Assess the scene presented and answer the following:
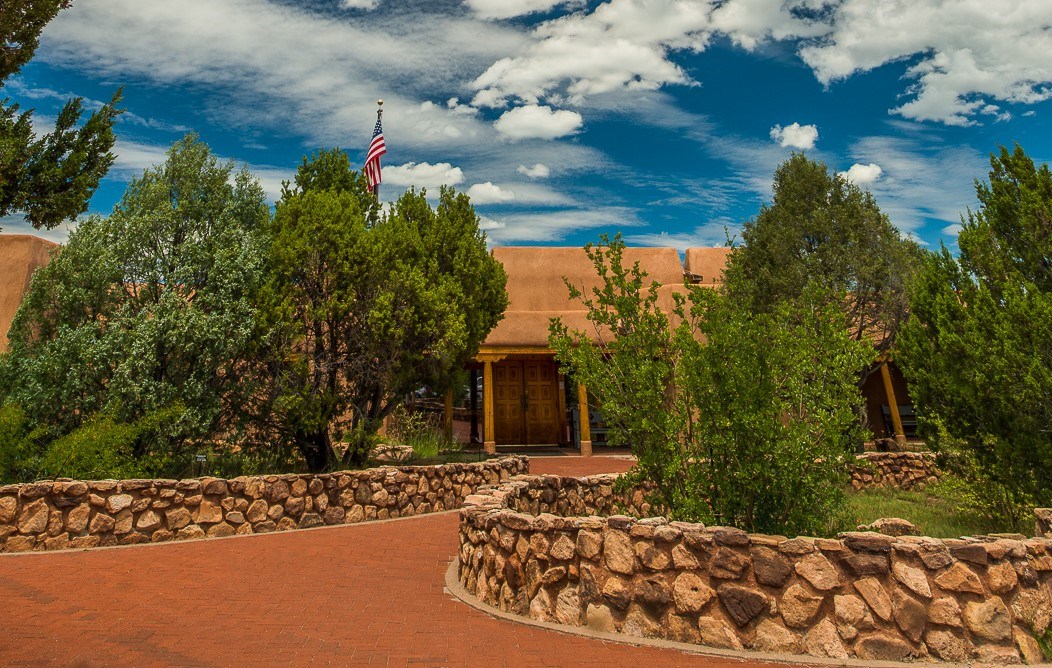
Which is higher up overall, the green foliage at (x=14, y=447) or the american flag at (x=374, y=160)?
the american flag at (x=374, y=160)

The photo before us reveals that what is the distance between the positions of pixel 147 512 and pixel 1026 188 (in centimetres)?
1249

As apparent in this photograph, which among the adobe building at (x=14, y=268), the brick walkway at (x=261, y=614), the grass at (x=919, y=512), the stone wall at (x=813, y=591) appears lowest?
the grass at (x=919, y=512)

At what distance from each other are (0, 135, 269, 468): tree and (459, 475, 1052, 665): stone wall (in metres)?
7.39

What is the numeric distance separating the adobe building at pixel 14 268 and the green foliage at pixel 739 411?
13891mm

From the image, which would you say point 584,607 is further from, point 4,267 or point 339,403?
point 4,267

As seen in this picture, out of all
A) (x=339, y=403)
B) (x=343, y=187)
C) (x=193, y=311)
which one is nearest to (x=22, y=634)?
(x=193, y=311)

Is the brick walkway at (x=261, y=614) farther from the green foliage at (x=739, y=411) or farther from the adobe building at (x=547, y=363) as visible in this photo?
the adobe building at (x=547, y=363)

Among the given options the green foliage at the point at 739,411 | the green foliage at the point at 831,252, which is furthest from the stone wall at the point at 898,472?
the green foliage at the point at 739,411

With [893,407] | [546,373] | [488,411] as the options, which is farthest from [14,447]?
[893,407]

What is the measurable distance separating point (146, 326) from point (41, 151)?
3.91 meters

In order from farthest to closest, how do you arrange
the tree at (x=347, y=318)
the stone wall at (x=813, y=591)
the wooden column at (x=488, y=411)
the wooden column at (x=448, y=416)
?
the wooden column at (x=448, y=416) → the wooden column at (x=488, y=411) → the tree at (x=347, y=318) → the stone wall at (x=813, y=591)

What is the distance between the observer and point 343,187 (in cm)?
1373

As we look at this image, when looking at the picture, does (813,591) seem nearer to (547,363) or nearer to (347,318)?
(347,318)

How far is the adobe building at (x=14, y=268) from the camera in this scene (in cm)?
1361
